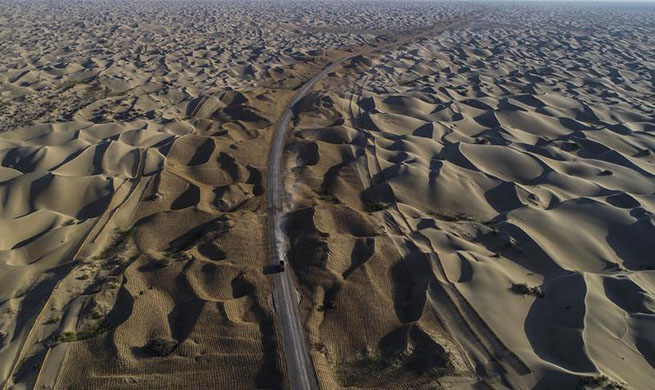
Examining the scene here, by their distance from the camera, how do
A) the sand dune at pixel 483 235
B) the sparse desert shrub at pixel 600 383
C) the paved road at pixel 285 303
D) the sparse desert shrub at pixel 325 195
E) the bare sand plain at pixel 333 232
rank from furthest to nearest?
the sparse desert shrub at pixel 325 195 < the sand dune at pixel 483 235 < the bare sand plain at pixel 333 232 < the paved road at pixel 285 303 < the sparse desert shrub at pixel 600 383

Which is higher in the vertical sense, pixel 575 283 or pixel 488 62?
pixel 575 283

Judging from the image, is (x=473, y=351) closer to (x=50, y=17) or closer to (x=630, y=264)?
(x=630, y=264)

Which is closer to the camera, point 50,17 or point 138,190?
point 138,190

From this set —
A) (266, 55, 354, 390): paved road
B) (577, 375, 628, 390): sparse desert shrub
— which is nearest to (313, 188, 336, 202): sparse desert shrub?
(266, 55, 354, 390): paved road

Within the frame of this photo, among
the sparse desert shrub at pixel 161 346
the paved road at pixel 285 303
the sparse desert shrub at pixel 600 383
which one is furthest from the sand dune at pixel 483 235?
the sparse desert shrub at pixel 161 346

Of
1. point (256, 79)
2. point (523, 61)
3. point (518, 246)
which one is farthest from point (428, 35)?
point (518, 246)

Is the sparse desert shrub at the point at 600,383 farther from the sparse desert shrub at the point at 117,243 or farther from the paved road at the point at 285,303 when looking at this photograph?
the sparse desert shrub at the point at 117,243

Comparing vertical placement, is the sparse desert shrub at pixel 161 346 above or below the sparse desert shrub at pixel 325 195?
above
